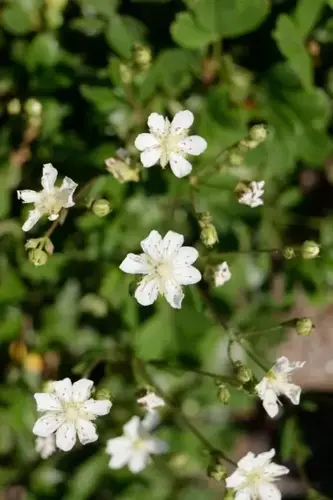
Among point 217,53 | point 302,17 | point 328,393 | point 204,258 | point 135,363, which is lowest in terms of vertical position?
point 328,393

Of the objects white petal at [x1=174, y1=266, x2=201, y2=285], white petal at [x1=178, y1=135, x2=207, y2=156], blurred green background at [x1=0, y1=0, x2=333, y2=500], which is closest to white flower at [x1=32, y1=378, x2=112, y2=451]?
blurred green background at [x1=0, y1=0, x2=333, y2=500]

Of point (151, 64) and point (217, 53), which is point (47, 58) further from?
point (217, 53)

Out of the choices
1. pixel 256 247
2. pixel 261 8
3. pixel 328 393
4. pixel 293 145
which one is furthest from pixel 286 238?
pixel 261 8

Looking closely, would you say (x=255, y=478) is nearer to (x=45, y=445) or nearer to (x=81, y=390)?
(x=81, y=390)

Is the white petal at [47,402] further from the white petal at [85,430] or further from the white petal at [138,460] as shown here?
the white petal at [138,460]

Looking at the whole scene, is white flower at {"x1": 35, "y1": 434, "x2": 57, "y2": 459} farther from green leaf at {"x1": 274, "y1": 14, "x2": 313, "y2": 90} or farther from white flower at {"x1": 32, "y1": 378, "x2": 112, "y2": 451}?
green leaf at {"x1": 274, "y1": 14, "x2": 313, "y2": 90}

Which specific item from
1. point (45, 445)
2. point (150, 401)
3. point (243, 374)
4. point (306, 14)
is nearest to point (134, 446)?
point (45, 445)
